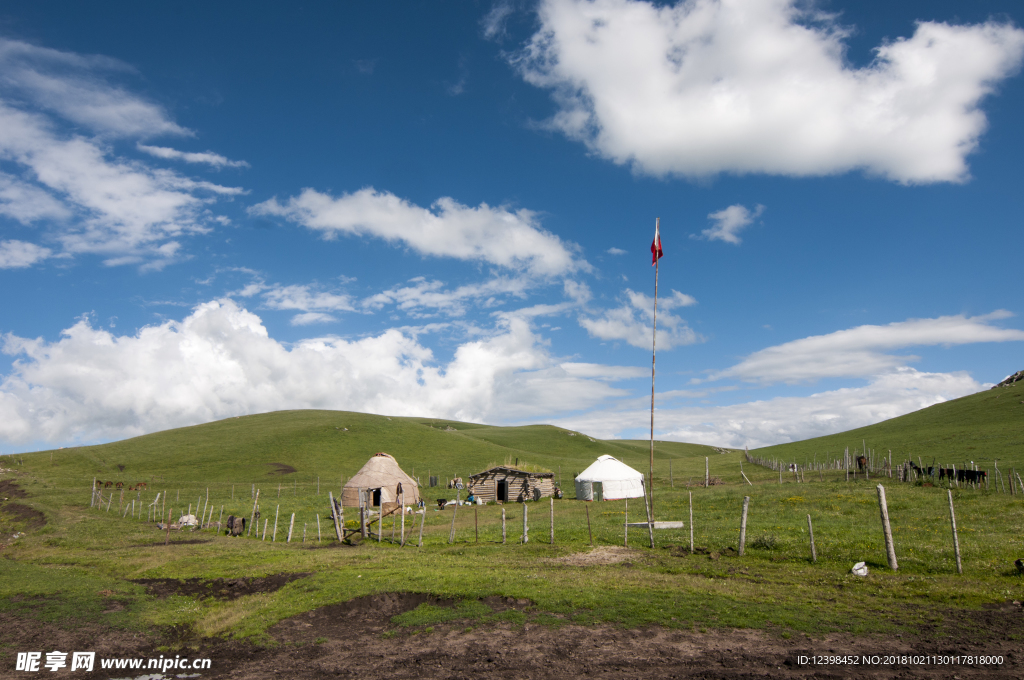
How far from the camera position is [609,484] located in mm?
51594

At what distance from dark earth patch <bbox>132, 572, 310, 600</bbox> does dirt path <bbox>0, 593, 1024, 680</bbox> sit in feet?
11.4

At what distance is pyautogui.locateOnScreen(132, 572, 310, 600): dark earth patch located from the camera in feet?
56.8

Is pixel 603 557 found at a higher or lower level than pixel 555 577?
lower

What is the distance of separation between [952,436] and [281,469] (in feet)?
314

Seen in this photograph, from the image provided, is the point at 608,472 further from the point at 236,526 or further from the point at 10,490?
the point at 10,490

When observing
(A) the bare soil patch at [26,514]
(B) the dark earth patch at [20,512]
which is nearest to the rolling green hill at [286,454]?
(B) the dark earth patch at [20,512]

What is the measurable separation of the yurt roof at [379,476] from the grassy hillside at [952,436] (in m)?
55.1

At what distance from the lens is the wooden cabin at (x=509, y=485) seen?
53.7 metres

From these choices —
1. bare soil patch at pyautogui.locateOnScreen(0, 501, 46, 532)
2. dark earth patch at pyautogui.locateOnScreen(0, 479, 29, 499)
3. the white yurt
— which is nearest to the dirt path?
bare soil patch at pyautogui.locateOnScreen(0, 501, 46, 532)

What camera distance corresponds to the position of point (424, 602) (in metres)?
14.9

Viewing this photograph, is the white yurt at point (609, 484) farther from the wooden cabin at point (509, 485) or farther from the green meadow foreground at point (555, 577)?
the green meadow foreground at point (555, 577)

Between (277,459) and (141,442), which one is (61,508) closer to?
(277,459)

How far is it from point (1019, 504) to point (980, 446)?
46557 mm

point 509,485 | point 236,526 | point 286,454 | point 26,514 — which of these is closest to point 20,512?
point 26,514
